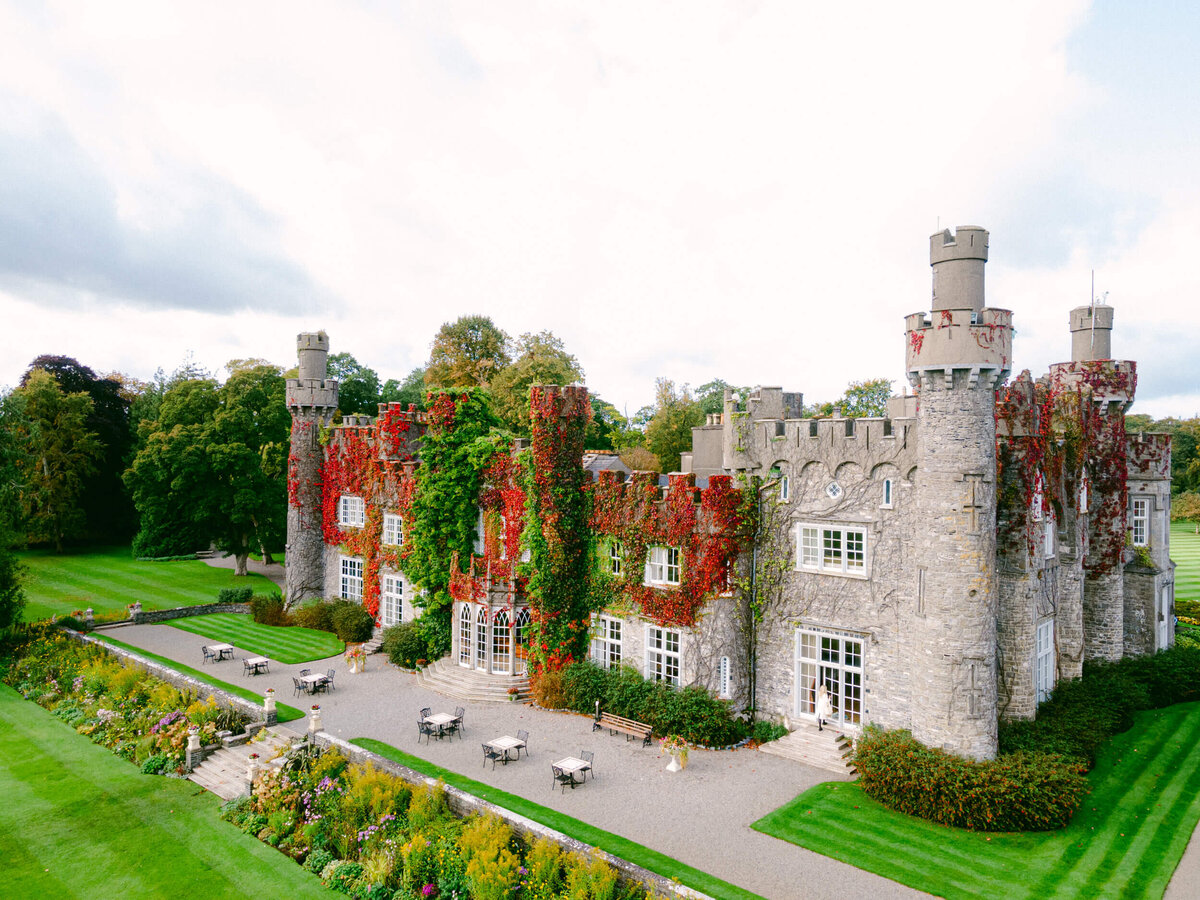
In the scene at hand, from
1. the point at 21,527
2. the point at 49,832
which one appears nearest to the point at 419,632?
the point at 49,832

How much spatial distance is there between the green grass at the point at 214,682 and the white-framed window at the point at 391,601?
22.6 ft

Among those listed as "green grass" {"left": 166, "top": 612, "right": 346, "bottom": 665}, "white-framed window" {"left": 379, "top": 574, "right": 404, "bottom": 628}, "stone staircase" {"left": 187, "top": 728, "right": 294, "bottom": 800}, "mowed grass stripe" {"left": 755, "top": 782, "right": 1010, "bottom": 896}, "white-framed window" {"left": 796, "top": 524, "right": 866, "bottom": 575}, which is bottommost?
"stone staircase" {"left": 187, "top": 728, "right": 294, "bottom": 800}

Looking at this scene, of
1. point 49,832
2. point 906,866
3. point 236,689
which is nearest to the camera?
point 906,866

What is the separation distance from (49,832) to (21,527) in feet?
82.2

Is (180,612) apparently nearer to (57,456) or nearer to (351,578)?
(351,578)

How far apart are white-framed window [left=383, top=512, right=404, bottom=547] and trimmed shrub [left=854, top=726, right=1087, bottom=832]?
20891 millimetres

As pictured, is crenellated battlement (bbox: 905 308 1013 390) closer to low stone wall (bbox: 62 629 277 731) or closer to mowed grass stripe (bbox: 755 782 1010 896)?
mowed grass stripe (bbox: 755 782 1010 896)

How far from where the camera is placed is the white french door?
19.2 meters

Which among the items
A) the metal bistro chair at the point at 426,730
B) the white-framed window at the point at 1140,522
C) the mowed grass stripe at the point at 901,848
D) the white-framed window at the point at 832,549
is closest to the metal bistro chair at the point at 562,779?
the metal bistro chair at the point at 426,730

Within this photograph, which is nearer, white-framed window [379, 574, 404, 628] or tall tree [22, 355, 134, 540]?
white-framed window [379, 574, 404, 628]

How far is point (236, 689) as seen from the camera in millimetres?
24641

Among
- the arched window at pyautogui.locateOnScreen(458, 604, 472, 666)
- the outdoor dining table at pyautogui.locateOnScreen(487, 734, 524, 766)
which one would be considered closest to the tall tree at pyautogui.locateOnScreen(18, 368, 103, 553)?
the arched window at pyautogui.locateOnScreen(458, 604, 472, 666)

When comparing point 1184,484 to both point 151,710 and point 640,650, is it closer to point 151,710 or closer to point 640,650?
point 640,650

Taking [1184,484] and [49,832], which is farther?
[1184,484]
